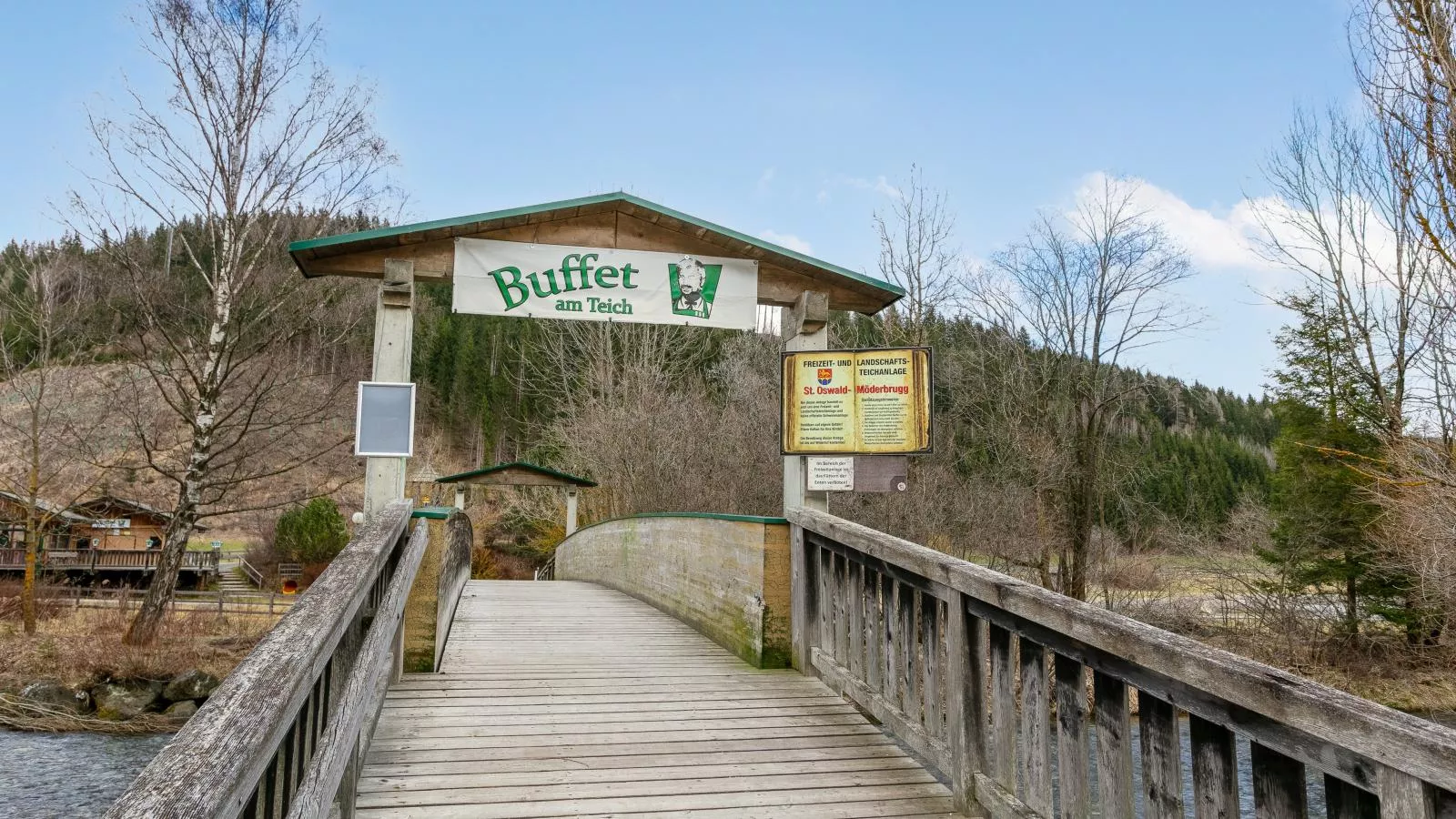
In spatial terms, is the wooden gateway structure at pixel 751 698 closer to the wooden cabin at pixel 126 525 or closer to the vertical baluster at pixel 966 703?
the vertical baluster at pixel 966 703

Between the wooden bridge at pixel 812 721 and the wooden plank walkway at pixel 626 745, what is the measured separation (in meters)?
0.02

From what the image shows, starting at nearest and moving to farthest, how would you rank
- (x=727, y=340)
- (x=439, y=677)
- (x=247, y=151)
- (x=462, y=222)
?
(x=439, y=677), (x=462, y=222), (x=247, y=151), (x=727, y=340)

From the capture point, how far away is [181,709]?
16000 millimetres

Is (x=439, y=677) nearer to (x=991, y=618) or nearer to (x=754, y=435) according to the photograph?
(x=991, y=618)

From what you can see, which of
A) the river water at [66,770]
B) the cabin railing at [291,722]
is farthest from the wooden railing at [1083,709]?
the river water at [66,770]

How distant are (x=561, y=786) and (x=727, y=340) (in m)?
27.7

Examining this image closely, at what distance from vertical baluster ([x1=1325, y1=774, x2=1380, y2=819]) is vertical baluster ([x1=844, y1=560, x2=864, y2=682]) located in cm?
279

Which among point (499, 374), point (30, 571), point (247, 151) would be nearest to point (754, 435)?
point (247, 151)

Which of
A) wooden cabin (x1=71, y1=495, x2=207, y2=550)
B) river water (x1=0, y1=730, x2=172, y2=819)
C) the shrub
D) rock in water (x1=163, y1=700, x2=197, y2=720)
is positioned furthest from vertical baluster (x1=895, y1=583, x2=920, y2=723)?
wooden cabin (x1=71, y1=495, x2=207, y2=550)

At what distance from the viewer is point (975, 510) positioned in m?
19.2

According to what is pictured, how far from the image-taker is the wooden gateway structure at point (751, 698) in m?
1.85

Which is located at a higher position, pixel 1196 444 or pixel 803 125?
pixel 803 125

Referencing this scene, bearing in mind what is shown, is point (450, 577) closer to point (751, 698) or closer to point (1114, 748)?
point (751, 698)

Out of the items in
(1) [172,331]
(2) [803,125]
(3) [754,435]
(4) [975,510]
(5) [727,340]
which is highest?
(2) [803,125]
